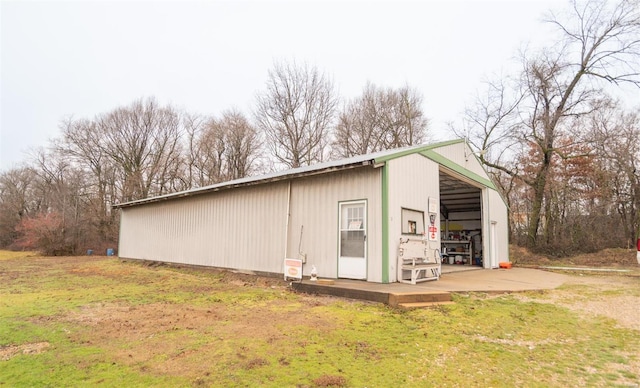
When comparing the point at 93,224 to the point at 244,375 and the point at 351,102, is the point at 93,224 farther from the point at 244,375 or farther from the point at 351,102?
the point at 244,375

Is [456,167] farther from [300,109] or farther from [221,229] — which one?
[300,109]

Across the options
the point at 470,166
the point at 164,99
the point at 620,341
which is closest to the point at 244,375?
the point at 620,341

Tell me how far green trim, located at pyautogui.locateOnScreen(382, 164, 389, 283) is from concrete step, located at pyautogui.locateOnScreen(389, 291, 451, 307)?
131 centimetres

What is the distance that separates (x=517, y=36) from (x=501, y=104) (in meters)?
3.91

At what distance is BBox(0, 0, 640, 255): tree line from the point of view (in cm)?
1761

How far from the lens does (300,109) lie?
24.3 meters

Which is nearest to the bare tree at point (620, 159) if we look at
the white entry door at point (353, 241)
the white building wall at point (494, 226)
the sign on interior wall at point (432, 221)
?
the white building wall at point (494, 226)

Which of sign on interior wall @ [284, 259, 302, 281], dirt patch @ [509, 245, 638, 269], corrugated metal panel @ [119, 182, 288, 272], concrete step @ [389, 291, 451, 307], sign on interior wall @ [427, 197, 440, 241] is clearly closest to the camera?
concrete step @ [389, 291, 451, 307]

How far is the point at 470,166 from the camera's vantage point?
1246 centimetres

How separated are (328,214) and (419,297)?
317cm

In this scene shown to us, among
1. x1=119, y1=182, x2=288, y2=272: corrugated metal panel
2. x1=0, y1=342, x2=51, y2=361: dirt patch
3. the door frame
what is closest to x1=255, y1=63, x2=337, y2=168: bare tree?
x1=119, y1=182, x2=288, y2=272: corrugated metal panel

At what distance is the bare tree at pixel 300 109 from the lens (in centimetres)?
2425

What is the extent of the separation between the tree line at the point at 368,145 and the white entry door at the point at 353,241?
10.5 m

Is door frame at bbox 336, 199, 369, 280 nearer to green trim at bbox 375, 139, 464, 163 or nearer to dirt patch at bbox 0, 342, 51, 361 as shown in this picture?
green trim at bbox 375, 139, 464, 163
